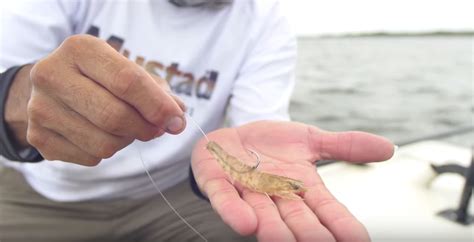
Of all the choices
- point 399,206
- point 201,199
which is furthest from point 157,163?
point 399,206

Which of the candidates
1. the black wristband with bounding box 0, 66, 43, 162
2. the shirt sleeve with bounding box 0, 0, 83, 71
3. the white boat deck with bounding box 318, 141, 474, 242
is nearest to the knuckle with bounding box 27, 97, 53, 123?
the black wristband with bounding box 0, 66, 43, 162

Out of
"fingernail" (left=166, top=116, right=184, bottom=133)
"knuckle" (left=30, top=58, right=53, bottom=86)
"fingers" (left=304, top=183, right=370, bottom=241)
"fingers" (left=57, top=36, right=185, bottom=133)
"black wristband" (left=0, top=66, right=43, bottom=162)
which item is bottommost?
"black wristband" (left=0, top=66, right=43, bottom=162)

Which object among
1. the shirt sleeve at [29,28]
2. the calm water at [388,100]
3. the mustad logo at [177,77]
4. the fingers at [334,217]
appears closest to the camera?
the fingers at [334,217]

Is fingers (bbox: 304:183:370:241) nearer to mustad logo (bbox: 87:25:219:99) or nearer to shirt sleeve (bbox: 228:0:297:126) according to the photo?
shirt sleeve (bbox: 228:0:297:126)

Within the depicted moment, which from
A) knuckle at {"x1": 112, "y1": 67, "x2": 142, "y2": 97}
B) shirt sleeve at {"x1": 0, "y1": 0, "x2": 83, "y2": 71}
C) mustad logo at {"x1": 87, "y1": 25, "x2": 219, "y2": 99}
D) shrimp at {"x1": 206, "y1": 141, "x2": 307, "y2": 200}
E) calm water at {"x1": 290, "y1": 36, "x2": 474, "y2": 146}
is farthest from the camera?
calm water at {"x1": 290, "y1": 36, "x2": 474, "y2": 146}

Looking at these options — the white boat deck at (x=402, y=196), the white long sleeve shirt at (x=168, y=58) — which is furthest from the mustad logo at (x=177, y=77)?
the white boat deck at (x=402, y=196)

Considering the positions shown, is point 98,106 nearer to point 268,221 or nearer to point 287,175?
point 268,221

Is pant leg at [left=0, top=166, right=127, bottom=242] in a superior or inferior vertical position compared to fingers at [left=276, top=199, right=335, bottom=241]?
inferior

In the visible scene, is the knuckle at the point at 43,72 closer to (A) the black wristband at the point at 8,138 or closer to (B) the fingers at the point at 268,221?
(A) the black wristband at the point at 8,138
